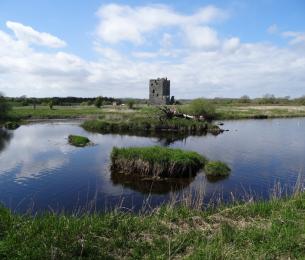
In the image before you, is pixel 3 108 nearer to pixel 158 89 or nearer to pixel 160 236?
pixel 160 236

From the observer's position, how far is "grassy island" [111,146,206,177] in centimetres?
2920

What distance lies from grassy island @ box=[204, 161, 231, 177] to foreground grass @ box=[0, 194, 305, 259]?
60.1ft

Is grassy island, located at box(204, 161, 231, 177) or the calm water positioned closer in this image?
the calm water

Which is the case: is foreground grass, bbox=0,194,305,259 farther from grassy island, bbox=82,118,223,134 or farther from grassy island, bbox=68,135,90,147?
grassy island, bbox=82,118,223,134

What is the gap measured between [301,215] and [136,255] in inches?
215

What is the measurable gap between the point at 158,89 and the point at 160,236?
503ft

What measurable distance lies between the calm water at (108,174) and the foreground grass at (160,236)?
2.77 metres

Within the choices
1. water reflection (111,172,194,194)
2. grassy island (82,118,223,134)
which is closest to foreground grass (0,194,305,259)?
water reflection (111,172,194,194)

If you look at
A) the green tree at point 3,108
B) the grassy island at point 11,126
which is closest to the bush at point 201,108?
the grassy island at point 11,126

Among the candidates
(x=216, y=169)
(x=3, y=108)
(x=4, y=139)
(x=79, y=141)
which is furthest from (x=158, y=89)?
(x=216, y=169)

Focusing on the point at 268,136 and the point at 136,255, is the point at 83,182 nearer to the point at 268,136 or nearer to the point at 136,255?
the point at 136,255

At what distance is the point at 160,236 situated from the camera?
A: 32.1 ft

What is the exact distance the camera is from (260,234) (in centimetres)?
954

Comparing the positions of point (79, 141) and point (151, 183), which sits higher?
point (79, 141)
